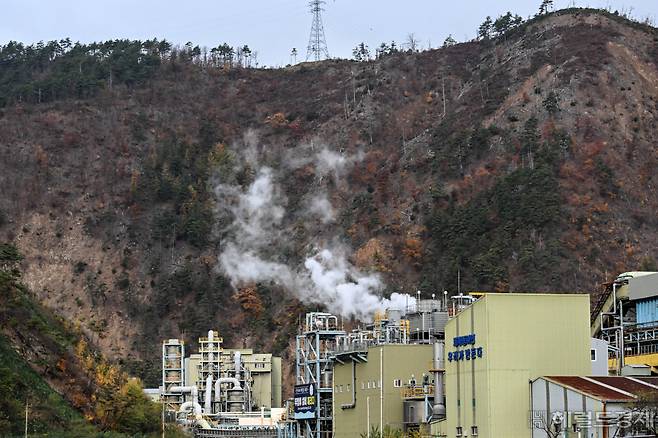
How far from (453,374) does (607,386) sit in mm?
12989

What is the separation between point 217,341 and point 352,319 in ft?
51.1

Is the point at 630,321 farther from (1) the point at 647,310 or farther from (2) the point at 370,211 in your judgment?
(2) the point at 370,211

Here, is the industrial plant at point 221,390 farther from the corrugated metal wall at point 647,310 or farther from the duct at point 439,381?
the corrugated metal wall at point 647,310

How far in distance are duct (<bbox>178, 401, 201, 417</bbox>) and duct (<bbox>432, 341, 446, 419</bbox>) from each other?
4960cm

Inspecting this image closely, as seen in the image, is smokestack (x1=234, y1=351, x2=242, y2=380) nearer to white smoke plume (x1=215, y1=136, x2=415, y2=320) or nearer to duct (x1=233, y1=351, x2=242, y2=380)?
duct (x1=233, y1=351, x2=242, y2=380)

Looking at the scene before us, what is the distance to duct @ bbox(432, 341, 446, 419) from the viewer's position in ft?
303

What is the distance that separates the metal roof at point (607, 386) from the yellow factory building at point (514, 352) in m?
2.54

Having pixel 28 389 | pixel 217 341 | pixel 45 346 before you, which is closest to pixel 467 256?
pixel 217 341

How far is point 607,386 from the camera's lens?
77.5 metres

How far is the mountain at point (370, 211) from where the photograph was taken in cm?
15138

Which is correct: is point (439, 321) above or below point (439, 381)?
above

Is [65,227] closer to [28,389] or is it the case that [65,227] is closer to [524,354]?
[28,389]

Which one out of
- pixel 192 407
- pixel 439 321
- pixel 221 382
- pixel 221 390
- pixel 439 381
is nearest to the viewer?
pixel 439 381

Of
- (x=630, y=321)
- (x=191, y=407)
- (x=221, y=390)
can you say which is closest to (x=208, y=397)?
(x=221, y=390)
